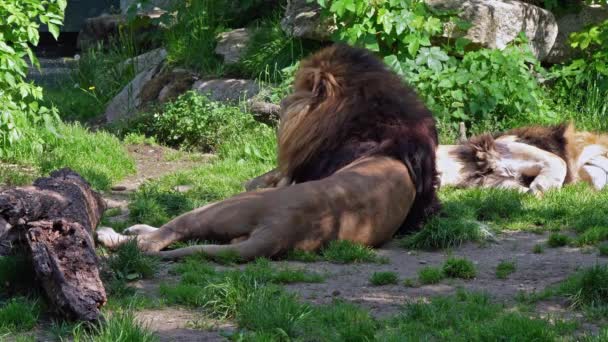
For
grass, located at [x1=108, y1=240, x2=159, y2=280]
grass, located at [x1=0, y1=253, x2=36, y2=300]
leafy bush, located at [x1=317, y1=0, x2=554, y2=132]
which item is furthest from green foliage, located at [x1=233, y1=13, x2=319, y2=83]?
grass, located at [x1=0, y1=253, x2=36, y2=300]

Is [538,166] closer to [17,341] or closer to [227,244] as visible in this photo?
[227,244]

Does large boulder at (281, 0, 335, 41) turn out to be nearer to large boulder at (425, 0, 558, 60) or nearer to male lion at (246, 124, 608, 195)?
large boulder at (425, 0, 558, 60)

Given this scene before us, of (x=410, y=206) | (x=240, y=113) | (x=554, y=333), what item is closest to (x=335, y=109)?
(x=410, y=206)

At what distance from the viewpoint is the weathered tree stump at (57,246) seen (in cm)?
412

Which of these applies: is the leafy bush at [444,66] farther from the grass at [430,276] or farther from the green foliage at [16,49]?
the grass at [430,276]

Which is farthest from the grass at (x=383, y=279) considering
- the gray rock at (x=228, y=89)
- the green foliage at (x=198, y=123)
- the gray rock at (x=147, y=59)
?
the gray rock at (x=147, y=59)

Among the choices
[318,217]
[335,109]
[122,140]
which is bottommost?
[122,140]

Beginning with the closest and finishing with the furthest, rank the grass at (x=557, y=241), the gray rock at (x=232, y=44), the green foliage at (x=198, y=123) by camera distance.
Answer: the grass at (x=557, y=241)
the green foliage at (x=198, y=123)
the gray rock at (x=232, y=44)

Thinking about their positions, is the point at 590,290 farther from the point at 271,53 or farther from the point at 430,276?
the point at 271,53

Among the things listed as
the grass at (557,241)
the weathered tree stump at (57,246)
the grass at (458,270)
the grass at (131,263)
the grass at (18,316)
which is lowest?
the grass at (557,241)

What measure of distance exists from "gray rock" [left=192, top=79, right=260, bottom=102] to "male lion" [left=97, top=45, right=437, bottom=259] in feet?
14.1

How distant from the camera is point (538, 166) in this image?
8289mm

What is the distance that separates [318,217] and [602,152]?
3893 millimetres

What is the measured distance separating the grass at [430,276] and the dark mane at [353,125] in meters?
1.17
